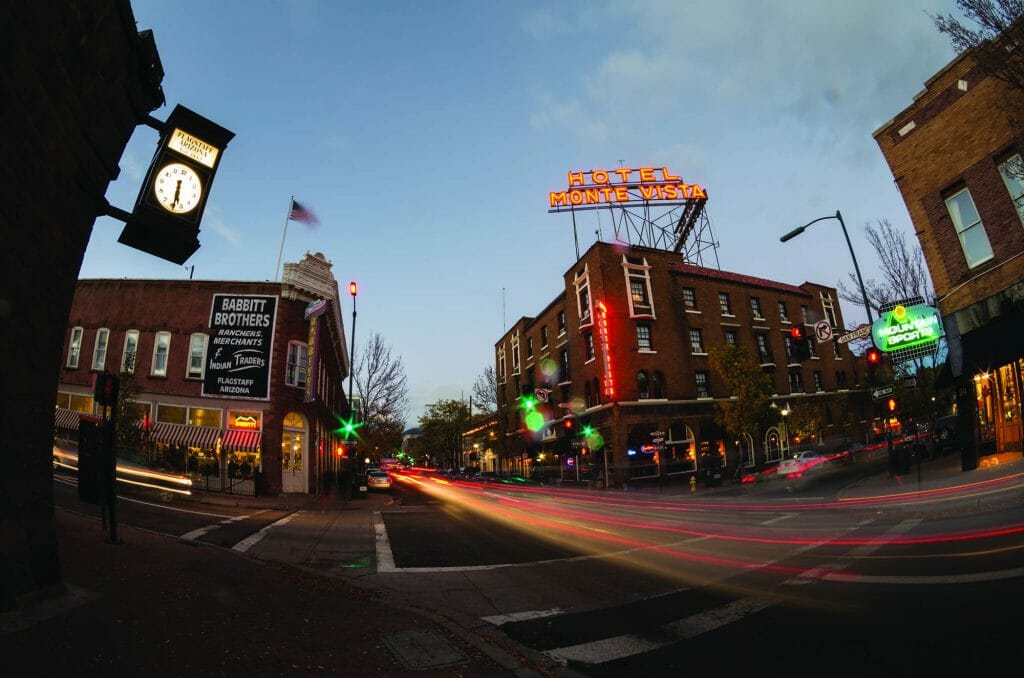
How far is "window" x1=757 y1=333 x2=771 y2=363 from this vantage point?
41281mm

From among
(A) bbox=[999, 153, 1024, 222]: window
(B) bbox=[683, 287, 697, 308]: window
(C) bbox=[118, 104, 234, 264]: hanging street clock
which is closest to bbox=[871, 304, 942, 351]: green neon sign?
(A) bbox=[999, 153, 1024, 222]: window

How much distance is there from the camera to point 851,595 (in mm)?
5918

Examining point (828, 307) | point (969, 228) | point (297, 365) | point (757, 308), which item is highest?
point (828, 307)

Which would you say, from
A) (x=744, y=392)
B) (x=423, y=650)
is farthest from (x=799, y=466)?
(x=423, y=650)

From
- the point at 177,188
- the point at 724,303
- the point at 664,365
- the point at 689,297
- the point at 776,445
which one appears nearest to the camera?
the point at 177,188

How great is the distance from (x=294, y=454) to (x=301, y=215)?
13.2 meters

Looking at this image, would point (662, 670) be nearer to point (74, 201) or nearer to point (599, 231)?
point (74, 201)

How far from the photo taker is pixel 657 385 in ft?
120

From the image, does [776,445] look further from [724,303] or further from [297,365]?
[297,365]

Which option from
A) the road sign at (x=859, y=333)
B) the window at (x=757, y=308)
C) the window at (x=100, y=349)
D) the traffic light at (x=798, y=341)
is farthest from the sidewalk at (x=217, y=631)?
the window at (x=757, y=308)

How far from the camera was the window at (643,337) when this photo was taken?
37.0m

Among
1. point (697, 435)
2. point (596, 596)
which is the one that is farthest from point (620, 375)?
point (596, 596)

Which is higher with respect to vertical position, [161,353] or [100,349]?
[100,349]

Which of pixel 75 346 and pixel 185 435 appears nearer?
pixel 185 435
